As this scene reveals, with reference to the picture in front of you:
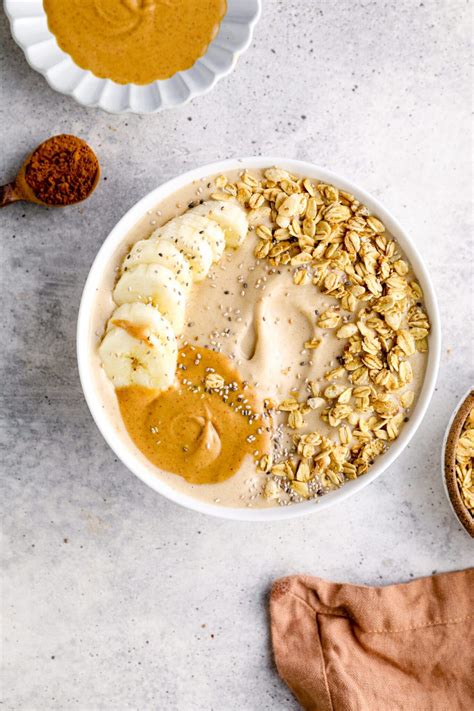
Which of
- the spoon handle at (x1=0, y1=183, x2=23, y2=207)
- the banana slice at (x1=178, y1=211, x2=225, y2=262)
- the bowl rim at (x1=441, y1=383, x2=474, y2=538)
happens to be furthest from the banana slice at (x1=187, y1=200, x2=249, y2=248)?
the bowl rim at (x1=441, y1=383, x2=474, y2=538)

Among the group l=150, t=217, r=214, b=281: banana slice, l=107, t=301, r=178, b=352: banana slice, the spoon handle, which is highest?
l=150, t=217, r=214, b=281: banana slice

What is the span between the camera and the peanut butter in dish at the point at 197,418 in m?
2.20

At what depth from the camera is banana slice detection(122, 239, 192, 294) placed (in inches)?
→ 84.2

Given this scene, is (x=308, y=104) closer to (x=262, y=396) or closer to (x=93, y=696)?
(x=262, y=396)

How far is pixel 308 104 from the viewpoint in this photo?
→ 250cm

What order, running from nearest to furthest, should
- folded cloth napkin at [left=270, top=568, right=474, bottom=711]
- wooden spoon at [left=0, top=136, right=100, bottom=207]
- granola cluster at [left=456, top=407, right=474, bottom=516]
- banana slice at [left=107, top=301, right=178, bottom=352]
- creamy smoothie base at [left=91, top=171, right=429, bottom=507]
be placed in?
1. banana slice at [left=107, top=301, right=178, bottom=352]
2. creamy smoothie base at [left=91, top=171, right=429, bottom=507]
3. wooden spoon at [left=0, top=136, right=100, bottom=207]
4. granola cluster at [left=456, top=407, right=474, bottom=516]
5. folded cloth napkin at [left=270, top=568, right=474, bottom=711]

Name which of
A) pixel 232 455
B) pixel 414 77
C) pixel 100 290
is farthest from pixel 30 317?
pixel 414 77

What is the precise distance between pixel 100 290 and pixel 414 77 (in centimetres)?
123

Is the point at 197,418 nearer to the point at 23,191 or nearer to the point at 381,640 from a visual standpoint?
the point at 23,191

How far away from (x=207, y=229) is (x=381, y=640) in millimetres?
1457

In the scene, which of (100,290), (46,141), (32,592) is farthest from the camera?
(32,592)

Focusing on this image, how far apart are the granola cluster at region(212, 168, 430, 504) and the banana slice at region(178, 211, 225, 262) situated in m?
0.10

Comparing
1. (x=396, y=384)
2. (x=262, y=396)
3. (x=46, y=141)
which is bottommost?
(x=262, y=396)

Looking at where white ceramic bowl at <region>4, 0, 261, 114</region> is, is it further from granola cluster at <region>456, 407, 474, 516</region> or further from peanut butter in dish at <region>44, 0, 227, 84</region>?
granola cluster at <region>456, 407, 474, 516</region>
